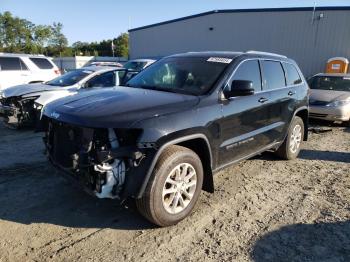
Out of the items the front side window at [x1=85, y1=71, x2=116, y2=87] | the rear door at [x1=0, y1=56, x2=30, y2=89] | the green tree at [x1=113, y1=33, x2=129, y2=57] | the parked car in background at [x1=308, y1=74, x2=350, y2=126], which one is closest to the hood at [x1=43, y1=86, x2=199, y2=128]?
the front side window at [x1=85, y1=71, x2=116, y2=87]

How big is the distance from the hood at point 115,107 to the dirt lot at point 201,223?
1138 mm

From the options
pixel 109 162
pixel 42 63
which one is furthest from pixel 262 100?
pixel 42 63

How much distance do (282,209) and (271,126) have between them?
4.65ft

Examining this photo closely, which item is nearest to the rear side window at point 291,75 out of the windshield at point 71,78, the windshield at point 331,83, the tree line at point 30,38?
the windshield at point 331,83

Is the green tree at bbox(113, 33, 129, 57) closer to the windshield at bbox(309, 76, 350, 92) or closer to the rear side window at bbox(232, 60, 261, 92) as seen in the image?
the windshield at bbox(309, 76, 350, 92)

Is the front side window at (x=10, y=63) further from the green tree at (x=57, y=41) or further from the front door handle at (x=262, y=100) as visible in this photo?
the green tree at (x=57, y=41)

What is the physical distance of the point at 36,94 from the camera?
802 cm

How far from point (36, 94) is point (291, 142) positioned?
582cm

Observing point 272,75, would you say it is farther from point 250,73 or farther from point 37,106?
point 37,106

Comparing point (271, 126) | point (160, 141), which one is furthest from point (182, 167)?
point (271, 126)

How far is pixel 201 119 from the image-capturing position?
3.77m

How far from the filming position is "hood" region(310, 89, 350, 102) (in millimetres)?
9555

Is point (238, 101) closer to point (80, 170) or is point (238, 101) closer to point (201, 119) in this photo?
point (201, 119)

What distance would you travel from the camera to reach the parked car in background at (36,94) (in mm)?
7906
